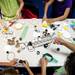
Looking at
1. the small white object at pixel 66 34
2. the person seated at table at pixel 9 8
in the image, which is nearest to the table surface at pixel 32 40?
the small white object at pixel 66 34

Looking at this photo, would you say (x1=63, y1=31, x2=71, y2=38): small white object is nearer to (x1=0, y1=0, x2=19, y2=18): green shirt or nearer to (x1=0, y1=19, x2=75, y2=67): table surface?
(x1=0, y1=19, x2=75, y2=67): table surface

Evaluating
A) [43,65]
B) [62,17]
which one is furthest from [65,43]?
[62,17]

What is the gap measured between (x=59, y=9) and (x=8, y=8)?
759mm

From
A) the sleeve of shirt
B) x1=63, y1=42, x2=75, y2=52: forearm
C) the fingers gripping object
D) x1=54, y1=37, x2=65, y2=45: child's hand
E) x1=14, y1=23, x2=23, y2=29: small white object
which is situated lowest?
the fingers gripping object

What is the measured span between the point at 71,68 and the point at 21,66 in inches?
37.4

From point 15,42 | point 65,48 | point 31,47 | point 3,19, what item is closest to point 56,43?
point 65,48

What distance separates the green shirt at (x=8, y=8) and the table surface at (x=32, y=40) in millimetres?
393

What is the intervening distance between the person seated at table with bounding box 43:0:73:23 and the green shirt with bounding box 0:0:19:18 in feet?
1.64

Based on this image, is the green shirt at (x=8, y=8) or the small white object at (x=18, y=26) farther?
the green shirt at (x=8, y=8)

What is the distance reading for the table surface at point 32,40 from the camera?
2.65m

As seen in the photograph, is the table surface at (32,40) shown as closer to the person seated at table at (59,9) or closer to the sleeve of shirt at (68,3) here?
the person seated at table at (59,9)

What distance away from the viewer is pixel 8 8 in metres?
3.54

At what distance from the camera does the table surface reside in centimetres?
265

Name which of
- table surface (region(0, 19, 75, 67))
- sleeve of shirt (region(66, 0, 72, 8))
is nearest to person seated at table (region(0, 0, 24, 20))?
table surface (region(0, 19, 75, 67))
